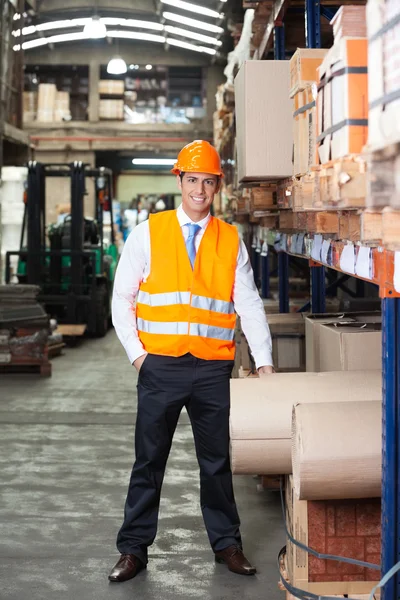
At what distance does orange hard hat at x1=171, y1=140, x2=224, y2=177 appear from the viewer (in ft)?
13.9

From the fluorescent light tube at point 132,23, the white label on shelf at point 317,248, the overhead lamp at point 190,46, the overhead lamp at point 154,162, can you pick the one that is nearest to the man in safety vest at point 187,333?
the white label on shelf at point 317,248

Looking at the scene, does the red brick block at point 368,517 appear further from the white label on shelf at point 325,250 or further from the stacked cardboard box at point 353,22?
the stacked cardboard box at point 353,22

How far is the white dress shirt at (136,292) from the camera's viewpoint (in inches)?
168

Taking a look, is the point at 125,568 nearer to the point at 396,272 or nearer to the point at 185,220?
the point at 185,220

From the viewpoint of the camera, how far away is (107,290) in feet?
49.2

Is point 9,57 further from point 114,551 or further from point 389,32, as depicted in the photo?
point 389,32

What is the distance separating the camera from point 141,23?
23297mm

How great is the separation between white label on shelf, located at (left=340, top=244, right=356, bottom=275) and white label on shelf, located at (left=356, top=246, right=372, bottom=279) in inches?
3.8

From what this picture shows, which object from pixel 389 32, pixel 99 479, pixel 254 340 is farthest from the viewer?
pixel 99 479

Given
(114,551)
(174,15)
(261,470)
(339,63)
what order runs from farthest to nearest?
(174,15) < (114,551) < (261,470) < (339,63)

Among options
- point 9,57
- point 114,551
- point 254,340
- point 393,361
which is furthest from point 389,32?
point 9,57

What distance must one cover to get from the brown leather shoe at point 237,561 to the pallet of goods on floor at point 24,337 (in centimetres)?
633

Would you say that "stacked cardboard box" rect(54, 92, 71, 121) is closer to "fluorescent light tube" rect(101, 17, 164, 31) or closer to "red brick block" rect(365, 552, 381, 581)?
"fluorescent light tube" rect(101, 17, 164, 31)

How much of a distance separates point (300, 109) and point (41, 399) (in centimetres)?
572
